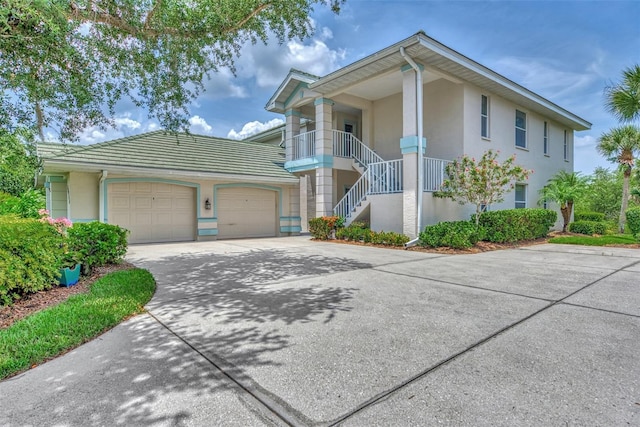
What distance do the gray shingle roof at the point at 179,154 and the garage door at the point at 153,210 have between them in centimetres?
96

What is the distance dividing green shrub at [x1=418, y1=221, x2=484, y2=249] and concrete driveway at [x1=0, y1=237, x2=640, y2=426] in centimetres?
393

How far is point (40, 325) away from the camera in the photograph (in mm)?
3707

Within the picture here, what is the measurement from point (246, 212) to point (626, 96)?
16178mm

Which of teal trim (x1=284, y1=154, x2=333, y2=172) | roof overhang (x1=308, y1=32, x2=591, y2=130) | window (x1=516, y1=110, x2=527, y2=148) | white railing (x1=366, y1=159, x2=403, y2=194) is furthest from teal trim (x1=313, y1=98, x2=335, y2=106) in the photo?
window (x1=516, y1=110, x2=527, y2=148)

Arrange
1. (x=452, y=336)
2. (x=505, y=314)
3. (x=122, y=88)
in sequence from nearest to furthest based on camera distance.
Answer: (x=452, y=336)
(x=505, y=314)
(x=122, y=88)

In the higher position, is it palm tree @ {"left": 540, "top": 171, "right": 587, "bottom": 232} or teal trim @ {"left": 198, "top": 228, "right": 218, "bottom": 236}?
palm tree @ {"left": 540, "top": 171, "right": 587, "bottom": 232}

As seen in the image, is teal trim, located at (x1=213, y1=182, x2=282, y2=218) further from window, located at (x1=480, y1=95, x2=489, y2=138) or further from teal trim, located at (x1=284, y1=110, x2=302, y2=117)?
window, located at (x1=480, y1=95, x2=489, y2=138)

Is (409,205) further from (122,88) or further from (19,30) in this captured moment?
(19,30)

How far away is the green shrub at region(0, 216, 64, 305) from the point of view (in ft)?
14.8

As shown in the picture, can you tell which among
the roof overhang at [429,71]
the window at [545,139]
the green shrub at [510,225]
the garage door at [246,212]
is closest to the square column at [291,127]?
the garage door at [246,212]

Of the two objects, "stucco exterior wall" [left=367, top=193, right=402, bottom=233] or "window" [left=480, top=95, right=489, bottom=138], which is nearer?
"stucco exterior wall" [left=367, top=193, right=402, bottom=233]

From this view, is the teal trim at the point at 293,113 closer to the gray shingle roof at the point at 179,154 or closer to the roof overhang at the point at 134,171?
the gray shingle roof at the point at 179,154

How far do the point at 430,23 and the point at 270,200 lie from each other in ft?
31.1

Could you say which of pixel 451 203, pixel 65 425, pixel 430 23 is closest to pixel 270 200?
pixel 451 203
